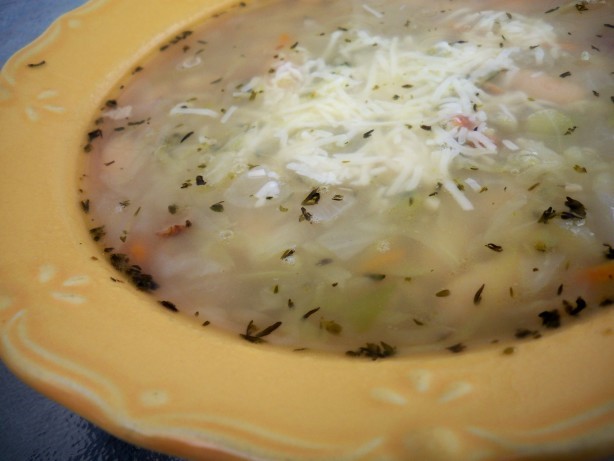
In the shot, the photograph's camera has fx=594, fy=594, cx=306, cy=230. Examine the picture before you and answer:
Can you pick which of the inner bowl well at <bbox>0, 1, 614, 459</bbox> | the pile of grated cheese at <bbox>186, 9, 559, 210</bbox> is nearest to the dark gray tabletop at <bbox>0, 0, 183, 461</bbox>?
the inner bowl well at <bbox>0, 1, 614, 459</bbox>

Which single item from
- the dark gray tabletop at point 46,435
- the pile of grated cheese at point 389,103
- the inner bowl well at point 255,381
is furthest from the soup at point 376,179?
the dark gray tabletop at point 46,435

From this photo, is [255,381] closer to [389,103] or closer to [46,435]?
[46,435]

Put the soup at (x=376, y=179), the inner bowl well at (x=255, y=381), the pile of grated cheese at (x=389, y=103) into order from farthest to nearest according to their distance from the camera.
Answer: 1. the pile of grated cheese at (x=389, y=103)
2. the soup at (x=376, y=179)
3. the inner bowl well at (x=255, y=381)

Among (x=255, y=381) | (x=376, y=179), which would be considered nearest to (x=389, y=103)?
(x=376, y=179)

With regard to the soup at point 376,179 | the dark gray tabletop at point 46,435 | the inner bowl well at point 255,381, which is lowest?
the dark gray tabletop at point 46,435

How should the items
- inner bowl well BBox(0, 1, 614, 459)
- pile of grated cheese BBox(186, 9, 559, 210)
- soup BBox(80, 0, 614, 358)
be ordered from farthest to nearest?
1. pile of grated cheese BBox(186, 9, 559, 210)
2. soup BBox(80, 0, 614, 358)
3. inner bowl well BBox(0, 1, 614, 459)

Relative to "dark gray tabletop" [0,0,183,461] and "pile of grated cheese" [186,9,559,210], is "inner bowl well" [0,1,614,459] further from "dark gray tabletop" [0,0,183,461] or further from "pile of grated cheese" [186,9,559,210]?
"pile of grated cheese" [186,9,559,210]

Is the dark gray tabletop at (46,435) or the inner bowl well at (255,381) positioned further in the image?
the dark gray tabletop at (46,435)

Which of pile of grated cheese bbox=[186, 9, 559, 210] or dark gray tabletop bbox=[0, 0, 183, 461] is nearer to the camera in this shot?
dark gray tabletop bbox=[0, 0, 183, 461]

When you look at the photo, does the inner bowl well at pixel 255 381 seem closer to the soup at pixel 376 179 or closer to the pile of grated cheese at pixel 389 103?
the soup at pixel 376 179

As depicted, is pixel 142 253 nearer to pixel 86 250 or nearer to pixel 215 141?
pixel 86 250
